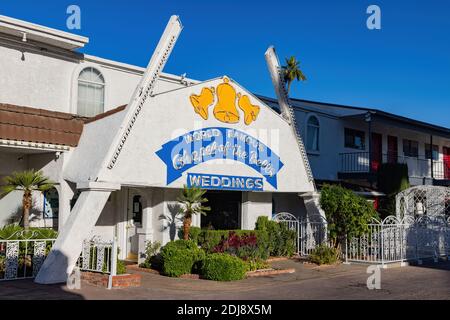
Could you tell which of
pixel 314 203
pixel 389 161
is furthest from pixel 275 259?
pixel 389 161

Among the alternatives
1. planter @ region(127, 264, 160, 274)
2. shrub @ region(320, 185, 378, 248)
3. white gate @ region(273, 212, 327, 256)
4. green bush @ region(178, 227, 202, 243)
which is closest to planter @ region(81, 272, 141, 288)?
planter @ region(127, 264, 160, 274)

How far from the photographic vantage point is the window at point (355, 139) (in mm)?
27344

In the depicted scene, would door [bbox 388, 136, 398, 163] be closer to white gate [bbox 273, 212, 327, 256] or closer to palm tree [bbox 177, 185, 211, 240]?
white gate [bbox 273, 212, 327, 256]

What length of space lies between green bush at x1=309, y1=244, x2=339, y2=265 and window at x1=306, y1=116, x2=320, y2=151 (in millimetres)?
8298

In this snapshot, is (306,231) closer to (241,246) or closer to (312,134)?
(241,246)

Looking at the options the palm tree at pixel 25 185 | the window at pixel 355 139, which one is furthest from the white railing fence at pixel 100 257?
the window at pixel 355 139

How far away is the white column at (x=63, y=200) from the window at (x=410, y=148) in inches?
891

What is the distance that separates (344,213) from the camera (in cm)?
1700

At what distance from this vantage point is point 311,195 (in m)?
19.2

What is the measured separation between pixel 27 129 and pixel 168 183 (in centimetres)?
418

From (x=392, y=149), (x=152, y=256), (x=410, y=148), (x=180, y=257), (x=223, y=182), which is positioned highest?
(x=410, y=148)

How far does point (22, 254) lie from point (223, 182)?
6372mm

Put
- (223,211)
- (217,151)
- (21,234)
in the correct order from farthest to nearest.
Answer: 1. (223,211)
2. (217,151)
3. (21,234)

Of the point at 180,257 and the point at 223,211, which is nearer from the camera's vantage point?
the point at 180,257
